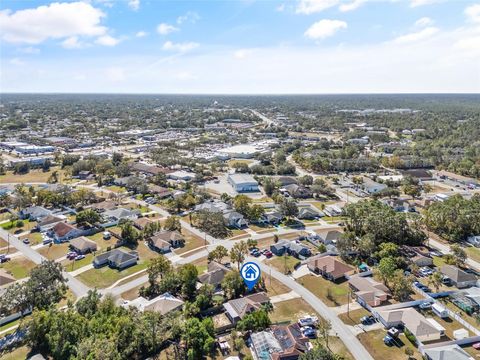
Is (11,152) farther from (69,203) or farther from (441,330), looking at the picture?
(441,330)

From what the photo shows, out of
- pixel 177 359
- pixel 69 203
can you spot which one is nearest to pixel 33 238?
pixel 69 203

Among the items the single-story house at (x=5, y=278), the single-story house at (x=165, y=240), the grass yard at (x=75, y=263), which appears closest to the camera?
the single-story house at (x=5, y=278)

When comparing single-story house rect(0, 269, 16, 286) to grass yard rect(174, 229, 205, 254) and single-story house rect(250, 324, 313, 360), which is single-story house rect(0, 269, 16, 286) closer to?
grass yard rect(174, 229, 205, 254)

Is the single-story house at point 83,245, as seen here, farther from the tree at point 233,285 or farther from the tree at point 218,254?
the tree at point 233,285

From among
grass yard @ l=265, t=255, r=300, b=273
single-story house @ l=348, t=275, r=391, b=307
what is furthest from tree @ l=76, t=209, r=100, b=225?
single-story house @ l=348, t=275, r=391, b=307

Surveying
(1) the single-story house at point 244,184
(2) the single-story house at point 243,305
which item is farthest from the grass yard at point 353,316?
(1) the single-story house at point 244,184

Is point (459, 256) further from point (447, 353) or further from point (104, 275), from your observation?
point (104, 275)
